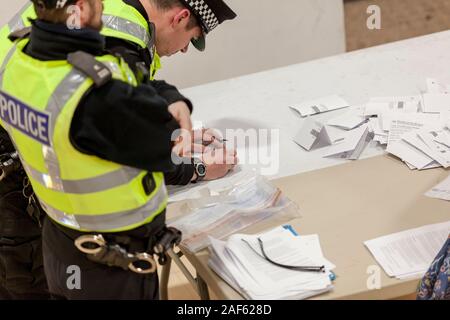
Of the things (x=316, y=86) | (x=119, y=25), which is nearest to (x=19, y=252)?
(x=119, y=25)

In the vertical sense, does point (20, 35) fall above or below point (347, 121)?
above

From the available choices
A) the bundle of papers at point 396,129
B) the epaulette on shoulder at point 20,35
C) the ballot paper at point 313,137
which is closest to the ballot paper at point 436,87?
the bundle of papers at point 396,129

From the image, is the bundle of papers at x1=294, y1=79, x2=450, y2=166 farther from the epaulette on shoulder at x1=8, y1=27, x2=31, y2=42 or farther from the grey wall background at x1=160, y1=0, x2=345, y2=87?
the grey wall background at x1=160, y1=0, x2=345, y2=87

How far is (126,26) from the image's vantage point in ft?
5.67

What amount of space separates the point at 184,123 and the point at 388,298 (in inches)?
27.1

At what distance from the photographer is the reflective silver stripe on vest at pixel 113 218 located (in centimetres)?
142

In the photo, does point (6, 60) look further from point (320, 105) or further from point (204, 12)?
point (320, 105)

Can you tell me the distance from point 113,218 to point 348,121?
1.07m

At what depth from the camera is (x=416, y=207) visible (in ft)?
5.98

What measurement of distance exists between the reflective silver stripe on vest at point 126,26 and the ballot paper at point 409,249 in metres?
0.79

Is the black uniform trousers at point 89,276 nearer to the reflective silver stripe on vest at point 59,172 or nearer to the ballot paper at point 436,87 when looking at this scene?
the reflective silver stripe on vest at point 59,172

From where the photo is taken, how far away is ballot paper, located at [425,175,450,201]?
185 centimetres
